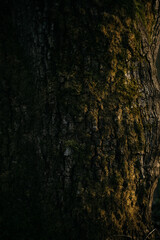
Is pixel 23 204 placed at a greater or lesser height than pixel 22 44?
lesser

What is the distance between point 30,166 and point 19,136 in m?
0.29

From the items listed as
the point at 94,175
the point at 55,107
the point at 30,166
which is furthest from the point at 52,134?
the point at 94,175

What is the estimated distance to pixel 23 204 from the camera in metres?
1.56

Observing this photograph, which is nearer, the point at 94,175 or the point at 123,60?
the point at 94,175

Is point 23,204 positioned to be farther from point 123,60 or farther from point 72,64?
point 123,60

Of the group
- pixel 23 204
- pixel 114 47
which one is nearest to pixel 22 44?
pixel 114 47

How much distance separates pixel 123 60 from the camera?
1562 mm

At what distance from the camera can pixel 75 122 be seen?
1.47 m

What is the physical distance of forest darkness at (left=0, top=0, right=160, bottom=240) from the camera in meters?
1.46

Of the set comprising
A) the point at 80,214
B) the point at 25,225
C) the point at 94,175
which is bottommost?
the point at 25,225

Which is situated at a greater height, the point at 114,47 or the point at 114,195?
the point at 114,47

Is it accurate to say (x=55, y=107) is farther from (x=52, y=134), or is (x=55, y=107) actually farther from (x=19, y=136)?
(x=19, y=136)

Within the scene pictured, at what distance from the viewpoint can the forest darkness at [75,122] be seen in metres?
1.46

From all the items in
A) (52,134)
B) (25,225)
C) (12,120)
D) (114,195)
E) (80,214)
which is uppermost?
(12,120)
